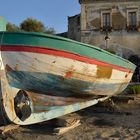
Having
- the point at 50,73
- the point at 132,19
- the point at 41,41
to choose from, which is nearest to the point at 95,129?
the point at 50,73

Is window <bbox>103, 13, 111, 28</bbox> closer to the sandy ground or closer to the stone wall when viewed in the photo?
the stone wall

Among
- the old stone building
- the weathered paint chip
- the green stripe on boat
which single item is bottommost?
the weathered paint chip

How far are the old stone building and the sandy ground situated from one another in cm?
1514

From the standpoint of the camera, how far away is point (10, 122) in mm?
8797

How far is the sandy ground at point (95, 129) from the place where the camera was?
8.20 meters

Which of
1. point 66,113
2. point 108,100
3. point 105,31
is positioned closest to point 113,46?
point 105,31

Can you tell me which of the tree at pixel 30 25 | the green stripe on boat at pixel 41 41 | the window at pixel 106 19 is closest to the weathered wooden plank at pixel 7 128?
the green stripe on boat at pixel 41 41

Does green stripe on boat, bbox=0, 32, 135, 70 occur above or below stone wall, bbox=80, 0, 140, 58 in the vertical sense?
below

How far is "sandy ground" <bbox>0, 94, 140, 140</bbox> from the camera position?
8.20 metres

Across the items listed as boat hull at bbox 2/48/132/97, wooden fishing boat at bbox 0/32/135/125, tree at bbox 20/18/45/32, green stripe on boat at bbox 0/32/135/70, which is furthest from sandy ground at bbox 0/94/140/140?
tree at bbox 20/18/45/32

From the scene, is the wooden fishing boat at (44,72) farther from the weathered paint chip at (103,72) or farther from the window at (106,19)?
the window at (106,19)

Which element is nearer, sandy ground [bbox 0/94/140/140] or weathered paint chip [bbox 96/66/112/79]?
sandy ground [bbox 0/94/140/140]

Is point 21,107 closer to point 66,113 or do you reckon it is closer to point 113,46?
point 66,113

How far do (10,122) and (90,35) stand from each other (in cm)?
1838
